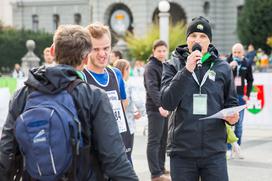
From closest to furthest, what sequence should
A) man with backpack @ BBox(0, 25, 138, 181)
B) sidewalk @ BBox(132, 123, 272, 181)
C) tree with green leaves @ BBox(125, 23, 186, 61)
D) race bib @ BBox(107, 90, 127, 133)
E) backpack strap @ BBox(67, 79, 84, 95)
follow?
1. man with backpack @ BBox(0, 25, 138, 181)
2. backpack strap @ BBox(67, 79, 84, 95)
3. race bib @ BBox(107, 90, 127, 133)
4. sidewalk @ BBox(132, 123, 272, 181)
5. tree with green leaves @ BBox(125, 23, 186, 61)

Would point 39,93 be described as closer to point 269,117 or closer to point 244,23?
point 269,117

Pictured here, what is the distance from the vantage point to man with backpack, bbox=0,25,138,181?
318 centimetres

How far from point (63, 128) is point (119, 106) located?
1.72 metres

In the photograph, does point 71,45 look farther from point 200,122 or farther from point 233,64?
point 233,64

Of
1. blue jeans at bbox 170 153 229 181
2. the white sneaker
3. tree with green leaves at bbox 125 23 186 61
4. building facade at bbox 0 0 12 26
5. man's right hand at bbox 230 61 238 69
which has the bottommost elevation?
the white sneaker

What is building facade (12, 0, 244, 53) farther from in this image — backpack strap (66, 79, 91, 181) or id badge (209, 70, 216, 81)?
backpack strap (66, 79, 91, 181)

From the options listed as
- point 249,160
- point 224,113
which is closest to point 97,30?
point 224,113

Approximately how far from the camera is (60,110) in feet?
10.5

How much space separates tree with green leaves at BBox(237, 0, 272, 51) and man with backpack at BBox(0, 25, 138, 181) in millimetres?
42085

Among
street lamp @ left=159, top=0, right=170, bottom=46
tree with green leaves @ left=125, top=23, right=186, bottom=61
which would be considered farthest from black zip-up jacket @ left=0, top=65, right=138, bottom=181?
tree with green leaves @ left=125, top=23, right=186, bottom=61

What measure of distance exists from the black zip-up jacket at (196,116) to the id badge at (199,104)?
0.08 ft

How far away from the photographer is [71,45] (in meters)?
3.41

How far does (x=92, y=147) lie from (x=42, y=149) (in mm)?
358

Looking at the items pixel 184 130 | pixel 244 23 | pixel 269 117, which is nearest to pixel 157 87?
pixel 184 130
